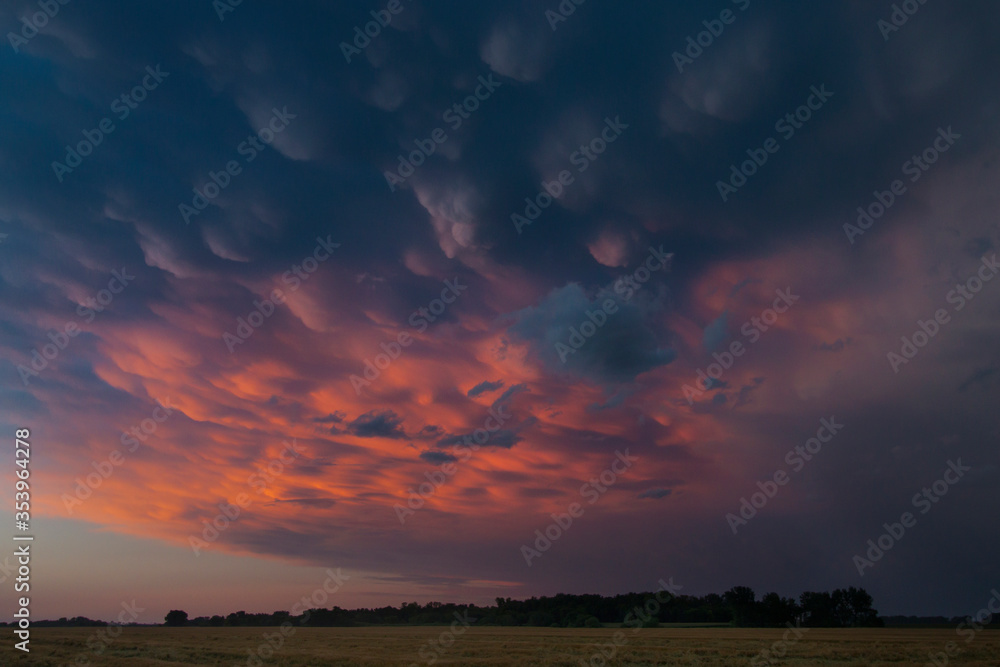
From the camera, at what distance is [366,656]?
167 feet

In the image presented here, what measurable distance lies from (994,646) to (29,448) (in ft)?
260

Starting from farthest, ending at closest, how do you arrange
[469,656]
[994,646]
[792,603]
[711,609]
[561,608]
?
[561,608], [711,609], [792,603], [994,646], [469,656]

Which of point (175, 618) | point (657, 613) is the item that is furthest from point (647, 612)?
point (175, 618)

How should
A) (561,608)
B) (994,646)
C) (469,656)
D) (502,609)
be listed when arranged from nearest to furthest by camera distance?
(469,656) < (994,646) < (561,608) < (502,609)

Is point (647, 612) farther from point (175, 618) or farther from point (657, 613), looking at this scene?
point (175, 618)

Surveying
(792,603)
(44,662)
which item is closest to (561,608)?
(792,603)

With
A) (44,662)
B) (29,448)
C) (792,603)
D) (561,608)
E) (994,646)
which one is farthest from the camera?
(561,608)

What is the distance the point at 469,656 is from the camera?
166 feet

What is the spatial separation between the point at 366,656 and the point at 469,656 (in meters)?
9.12

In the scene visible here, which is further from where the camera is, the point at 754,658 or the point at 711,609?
the point at 711,609

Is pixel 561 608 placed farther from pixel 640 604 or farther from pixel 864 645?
pixel 864 645

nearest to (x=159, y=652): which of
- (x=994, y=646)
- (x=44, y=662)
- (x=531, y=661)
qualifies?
(x=44, y=662)

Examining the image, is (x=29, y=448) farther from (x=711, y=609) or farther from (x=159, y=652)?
(x=711, y=609)

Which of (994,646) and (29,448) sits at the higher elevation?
(29,448)
